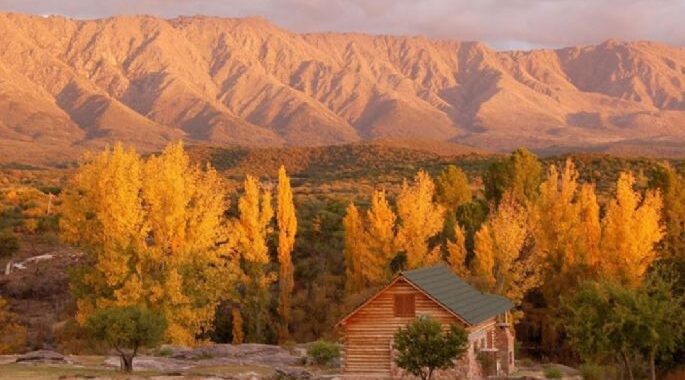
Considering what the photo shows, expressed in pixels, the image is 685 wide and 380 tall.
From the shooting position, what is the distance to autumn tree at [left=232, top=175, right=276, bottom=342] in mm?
52031

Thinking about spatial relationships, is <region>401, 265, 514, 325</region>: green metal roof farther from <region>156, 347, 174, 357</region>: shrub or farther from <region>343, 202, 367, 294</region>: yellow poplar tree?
<region>343, 202, 367, 294</region>: yellow poplar tree

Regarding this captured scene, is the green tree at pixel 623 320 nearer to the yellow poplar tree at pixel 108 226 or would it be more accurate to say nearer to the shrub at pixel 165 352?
the shrub at pixel 165 352

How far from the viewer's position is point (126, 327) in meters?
31.2

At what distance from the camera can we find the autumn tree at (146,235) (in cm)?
4038

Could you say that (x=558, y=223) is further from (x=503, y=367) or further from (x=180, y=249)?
(x=180, y=249)

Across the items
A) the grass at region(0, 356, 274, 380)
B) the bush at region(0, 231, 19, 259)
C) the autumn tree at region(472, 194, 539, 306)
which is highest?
the bush at region(0, 231, 19, 259)

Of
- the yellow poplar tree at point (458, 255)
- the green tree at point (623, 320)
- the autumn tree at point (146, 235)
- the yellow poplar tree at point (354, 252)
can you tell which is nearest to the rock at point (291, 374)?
the autumn tree at point (146, 235)

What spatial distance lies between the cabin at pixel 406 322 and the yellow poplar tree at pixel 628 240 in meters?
12.2

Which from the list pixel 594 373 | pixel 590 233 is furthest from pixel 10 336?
pixel 590 233

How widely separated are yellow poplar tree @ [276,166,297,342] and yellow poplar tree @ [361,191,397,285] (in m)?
5.41

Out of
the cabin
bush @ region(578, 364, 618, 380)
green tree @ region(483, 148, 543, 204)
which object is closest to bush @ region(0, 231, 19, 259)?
green tree @ region(483, 148, 543, 204)

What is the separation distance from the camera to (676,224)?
5291 cm

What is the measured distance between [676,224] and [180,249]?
30830 mm

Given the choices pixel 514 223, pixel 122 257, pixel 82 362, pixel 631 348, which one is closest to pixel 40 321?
pixel 122 257
